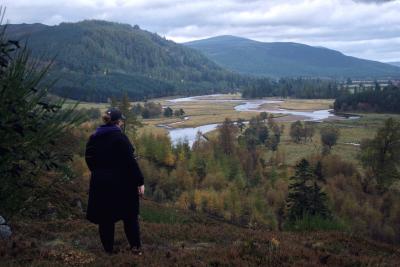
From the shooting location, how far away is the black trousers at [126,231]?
26.2 feet

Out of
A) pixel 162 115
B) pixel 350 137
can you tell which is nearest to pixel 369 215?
pixel 350 137

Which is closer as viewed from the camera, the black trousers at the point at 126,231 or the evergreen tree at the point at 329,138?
the black trousers at the point at 126,231

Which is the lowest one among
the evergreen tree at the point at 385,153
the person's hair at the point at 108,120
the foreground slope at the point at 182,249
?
the evergreen tree at the point at 385,153

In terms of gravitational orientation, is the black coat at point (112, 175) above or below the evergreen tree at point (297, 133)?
above

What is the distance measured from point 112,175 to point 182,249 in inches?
127

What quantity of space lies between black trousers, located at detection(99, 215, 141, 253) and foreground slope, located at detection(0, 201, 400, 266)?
0.22m

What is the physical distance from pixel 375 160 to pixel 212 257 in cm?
5440

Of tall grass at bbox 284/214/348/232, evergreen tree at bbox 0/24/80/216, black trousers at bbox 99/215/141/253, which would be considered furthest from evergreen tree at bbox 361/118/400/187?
evergreen tree at bbox 0/24/80/216

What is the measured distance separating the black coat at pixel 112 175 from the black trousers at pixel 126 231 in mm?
238

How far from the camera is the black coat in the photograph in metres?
7.62

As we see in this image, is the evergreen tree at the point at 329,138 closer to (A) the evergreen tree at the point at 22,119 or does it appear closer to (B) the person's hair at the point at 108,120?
(B) the person's hair at the point at 108,120

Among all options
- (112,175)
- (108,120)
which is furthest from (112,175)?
(108,120)

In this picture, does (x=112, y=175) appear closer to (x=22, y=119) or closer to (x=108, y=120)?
(x=108, y=120)

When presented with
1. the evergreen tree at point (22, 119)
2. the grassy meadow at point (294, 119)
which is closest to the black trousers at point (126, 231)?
the evergreen tree at point (22, 119)
